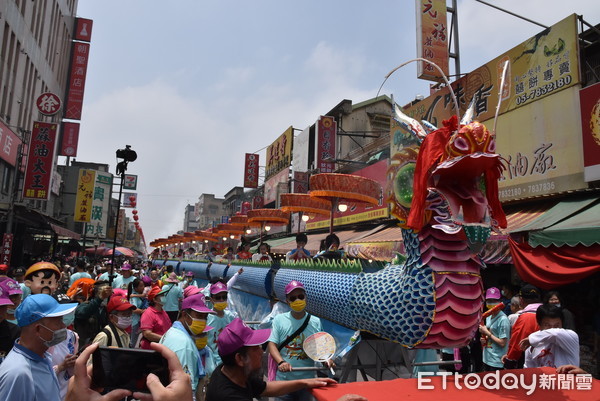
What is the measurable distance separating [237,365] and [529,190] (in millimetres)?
8695

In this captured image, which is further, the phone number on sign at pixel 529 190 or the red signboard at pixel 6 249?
the red signboard at pixel 6 249

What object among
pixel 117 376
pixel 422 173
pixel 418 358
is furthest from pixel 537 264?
pixel 117 376

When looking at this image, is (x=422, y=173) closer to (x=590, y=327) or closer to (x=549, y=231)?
(x=549, y=231)

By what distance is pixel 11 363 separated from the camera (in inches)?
86.9

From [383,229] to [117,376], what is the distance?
13757 mm

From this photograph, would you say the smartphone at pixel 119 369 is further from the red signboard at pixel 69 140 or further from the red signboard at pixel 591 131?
the red signboard at pixel 69 140

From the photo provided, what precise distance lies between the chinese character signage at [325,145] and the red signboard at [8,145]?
45.1 ft

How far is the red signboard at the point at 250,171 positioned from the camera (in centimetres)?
3081

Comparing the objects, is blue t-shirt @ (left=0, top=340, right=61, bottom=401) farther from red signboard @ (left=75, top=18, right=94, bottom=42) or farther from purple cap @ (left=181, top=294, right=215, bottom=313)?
red signboard @ (left=75, top=18, right=94, bottom=42)

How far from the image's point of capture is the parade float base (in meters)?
2.29

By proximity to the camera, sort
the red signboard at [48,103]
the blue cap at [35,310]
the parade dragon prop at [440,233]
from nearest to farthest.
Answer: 1. the blue cap at [35,310]
2. the parade dragon prop at [440,233]
3. the red signboard at [48,103]

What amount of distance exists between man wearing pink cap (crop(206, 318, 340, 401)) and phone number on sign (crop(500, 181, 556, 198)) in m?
8.10

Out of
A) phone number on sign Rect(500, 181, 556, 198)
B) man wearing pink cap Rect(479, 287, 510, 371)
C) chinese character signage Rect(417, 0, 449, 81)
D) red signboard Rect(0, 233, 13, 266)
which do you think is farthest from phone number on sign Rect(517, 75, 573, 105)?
red signboard Rect(0, 233, 13, 266)

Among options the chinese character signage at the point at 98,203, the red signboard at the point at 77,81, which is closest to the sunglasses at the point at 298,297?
the red signboard at the point at 77,81
